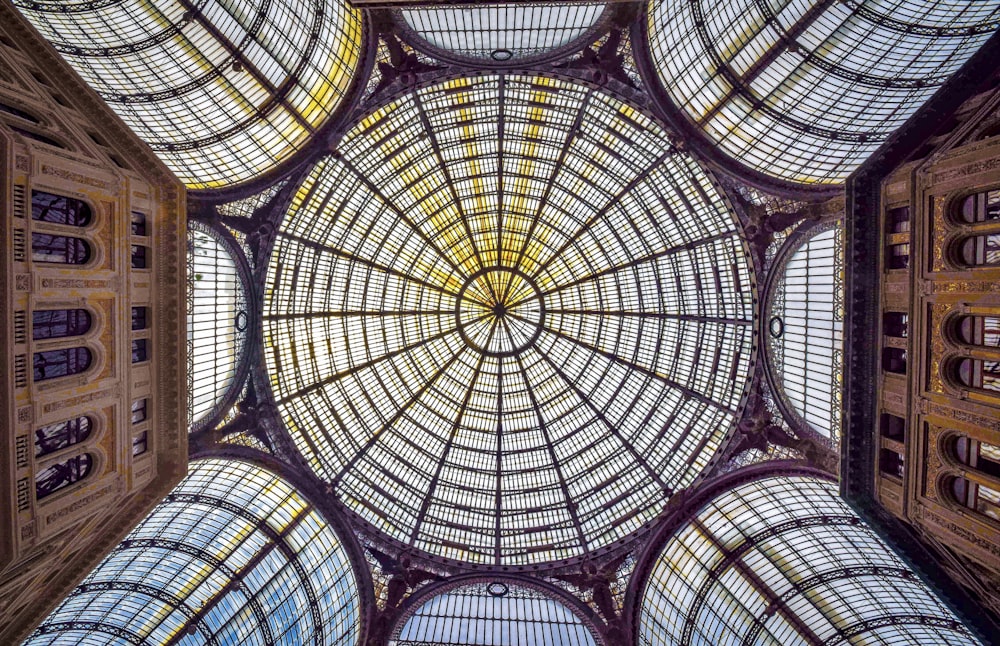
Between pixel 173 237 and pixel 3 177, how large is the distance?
869 centimetres

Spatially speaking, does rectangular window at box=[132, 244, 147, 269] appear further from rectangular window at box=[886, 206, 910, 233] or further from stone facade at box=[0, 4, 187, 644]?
rectangular window at box=[886, 206, 910, 233]

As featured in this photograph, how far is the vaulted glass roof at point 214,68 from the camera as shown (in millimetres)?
25953

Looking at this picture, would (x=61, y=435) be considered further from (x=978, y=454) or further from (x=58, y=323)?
(x=978, y=454)

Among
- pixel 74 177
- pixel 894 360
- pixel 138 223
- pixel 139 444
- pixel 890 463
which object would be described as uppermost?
pixel 74 177

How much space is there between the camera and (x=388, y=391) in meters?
48.0

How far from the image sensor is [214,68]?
29.7 meters

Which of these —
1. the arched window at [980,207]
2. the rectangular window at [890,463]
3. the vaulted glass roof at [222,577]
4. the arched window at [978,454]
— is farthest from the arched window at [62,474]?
the arched window at [980,207]

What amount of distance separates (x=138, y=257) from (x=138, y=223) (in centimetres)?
152

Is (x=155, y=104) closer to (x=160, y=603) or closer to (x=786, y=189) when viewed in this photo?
(x=160, y=603)

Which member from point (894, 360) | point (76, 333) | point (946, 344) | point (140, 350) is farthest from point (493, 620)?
point (946, 344)

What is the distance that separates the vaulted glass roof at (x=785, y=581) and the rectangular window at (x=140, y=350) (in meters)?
33.3

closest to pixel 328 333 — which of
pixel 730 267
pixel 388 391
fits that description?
pixel 388 391

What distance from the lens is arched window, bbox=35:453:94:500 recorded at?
2123cm

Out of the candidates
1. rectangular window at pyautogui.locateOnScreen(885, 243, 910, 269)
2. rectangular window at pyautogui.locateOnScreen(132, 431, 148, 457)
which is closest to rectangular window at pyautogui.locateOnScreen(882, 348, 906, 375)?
rectangular window at pyautogui.locateOnScreen(885, 243, 910, 269)
